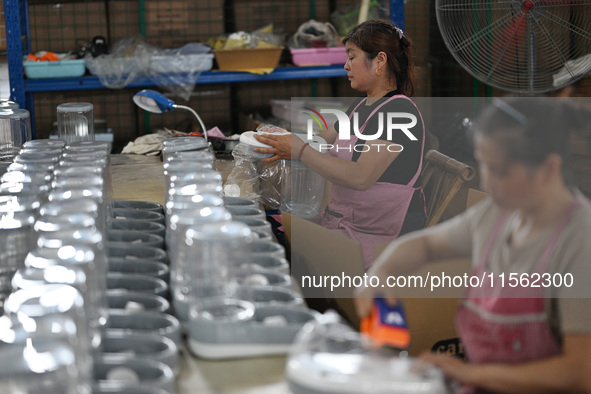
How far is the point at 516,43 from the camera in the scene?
3.35 metres

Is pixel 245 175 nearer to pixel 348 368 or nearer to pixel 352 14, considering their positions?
pixel 348 368

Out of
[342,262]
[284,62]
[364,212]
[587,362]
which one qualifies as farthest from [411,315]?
[284,62]

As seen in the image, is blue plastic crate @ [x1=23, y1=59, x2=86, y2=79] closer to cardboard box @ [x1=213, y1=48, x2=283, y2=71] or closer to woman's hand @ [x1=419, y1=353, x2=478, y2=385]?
cardboard box @ [x1=213, y1=48, x2=283, y2=71]

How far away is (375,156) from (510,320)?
1.35 meters

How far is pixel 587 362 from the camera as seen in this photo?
121 centimetres

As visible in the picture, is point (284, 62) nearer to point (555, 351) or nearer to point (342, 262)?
point (342, 262)

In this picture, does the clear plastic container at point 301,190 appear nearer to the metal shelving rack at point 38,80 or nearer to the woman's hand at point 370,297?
the metal shelving rack at point 38,80

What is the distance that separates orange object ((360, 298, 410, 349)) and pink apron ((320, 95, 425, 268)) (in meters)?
1.33

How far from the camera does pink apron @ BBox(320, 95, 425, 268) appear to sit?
262 cm

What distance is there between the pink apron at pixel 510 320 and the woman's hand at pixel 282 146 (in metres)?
1.45

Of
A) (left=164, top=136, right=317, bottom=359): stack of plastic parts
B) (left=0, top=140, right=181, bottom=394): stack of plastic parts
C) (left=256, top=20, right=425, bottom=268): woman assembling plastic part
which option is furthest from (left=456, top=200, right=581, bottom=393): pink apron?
(left=256, top=20, right=425, bottom=268): woman assembling plastic part

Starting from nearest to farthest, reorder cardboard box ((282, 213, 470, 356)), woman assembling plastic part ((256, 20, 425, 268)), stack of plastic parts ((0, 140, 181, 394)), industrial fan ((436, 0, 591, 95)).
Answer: stack of plastic parts ((0, 140, 181, 394)), cardboard box ((282, 213, 470, 356)), woman assembling plastic part ((256, 20, 425, 268)), industrial fan ((436, 0, 591, 95))

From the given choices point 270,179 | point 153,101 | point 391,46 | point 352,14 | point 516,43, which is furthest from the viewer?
point 352,14

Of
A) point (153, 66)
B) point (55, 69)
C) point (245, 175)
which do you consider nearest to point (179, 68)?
point (153, 66)
